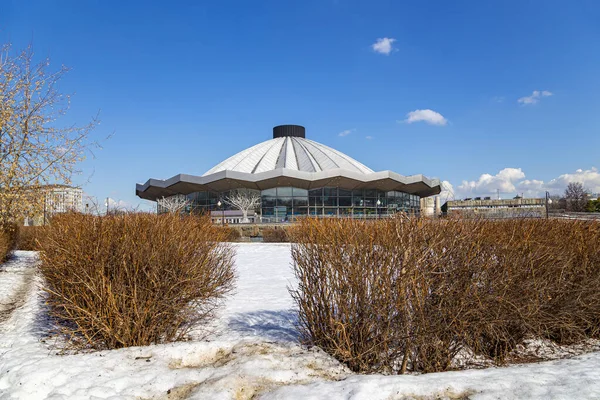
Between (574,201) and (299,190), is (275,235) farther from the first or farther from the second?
(574,201)

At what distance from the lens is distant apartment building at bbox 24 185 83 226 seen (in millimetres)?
11816

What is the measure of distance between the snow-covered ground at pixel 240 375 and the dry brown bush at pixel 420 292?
0.32 m

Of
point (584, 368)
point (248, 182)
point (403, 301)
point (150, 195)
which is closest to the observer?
point (403, 301)

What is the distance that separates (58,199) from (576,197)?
229 ft

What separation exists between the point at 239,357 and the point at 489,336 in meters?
2.85

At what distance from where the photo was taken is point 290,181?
4231 centimetres

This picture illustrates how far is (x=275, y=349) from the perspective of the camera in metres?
4.69

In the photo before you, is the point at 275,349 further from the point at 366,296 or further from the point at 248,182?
the point at 248,182

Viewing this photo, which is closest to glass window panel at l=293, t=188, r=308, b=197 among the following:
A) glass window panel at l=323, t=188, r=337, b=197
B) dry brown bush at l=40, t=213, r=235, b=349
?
glass window panel at l=323, t=188, r=337, b=197

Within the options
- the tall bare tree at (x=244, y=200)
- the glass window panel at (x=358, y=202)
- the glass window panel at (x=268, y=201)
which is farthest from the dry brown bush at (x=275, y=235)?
the glass window panel at (x=358, y=202)

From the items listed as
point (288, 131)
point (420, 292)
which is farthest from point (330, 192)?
point (420, 292)

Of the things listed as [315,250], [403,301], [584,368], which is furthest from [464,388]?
[315,250]

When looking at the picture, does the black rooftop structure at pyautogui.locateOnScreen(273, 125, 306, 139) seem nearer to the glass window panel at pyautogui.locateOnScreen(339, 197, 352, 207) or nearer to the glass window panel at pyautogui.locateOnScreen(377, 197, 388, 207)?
the glass window panel at pyautogui.locateOnScreen(377, 197, 388, 207)

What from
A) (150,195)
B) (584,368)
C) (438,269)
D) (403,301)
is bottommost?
(584,368)
